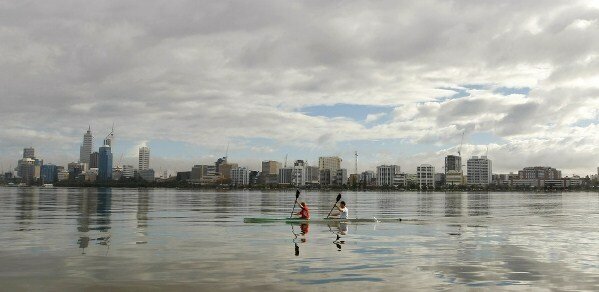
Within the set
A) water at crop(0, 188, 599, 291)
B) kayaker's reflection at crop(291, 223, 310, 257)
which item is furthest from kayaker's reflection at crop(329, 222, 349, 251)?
kayaker's reflection at crop(291, 223, 310, 257)

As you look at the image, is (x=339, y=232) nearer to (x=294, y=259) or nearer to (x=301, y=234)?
(x=301, y=234)

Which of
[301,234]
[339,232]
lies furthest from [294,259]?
[339,232]

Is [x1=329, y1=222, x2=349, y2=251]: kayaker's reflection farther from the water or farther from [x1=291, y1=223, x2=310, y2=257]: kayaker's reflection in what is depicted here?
[x1=291, y1=223, x2=310, y2=257]: kayaker's reflection

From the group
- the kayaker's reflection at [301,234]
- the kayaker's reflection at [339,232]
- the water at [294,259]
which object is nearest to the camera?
the water at [294,259]

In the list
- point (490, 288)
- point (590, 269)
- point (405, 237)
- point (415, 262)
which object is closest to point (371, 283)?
point (490, 288)

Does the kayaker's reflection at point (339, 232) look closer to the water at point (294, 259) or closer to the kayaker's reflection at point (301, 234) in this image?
the water at point (294, 259)

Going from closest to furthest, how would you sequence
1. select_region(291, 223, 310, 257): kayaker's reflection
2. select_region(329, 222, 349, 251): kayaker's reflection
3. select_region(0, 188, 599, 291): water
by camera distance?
select_region(0, 188, 599, 291): water → select_region(291, 223, 310, 257): kayaker's reflection → select_region(329, 222, 349, 251): kayaker's reflection

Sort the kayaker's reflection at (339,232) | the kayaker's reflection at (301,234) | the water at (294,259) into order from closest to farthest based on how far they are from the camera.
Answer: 1. the water at (294,259)
2. the kayaker's reflection at (301,234)
3. the kayaker's reflection at (339,232)

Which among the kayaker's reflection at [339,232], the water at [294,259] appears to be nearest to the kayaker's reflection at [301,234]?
→ the water at [294,259]

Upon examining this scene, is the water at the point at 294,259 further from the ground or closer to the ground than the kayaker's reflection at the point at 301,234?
closer to the ground

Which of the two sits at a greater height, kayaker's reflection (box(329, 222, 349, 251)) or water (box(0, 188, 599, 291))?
kayaker's reflection (box(329, 222, 349, 251))

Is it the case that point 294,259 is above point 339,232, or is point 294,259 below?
below

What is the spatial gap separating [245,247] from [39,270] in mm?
11045

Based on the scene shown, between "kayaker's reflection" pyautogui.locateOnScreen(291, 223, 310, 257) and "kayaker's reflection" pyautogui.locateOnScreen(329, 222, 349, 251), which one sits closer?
"kayaker's reflection" pyautogui.locateOnScreen(291, 223, 310, 257)
